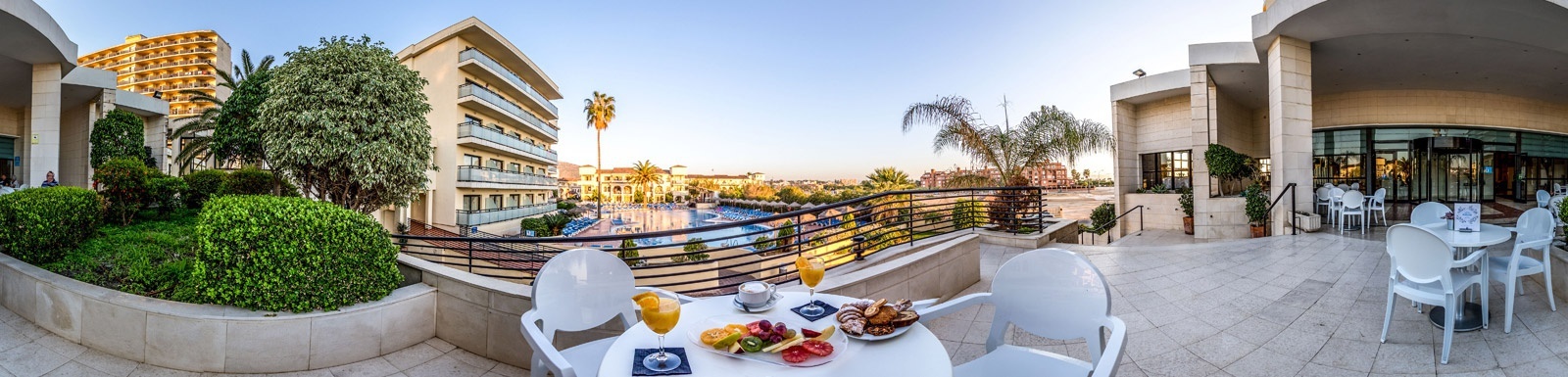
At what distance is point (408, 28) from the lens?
2062 cm

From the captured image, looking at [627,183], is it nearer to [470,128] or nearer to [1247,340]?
[470,128]

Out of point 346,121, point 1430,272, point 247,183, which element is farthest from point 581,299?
point 247,183

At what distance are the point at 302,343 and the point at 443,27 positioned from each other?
21976mm

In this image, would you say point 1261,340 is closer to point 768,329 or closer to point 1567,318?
point 1567,318

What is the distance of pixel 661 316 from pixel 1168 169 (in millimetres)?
17632

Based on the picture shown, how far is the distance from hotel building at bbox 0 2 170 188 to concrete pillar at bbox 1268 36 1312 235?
69.9ft

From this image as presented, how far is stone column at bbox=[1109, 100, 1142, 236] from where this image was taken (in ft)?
45.4

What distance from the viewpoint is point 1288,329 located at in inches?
132

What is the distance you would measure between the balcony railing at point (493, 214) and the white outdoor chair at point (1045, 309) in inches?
876

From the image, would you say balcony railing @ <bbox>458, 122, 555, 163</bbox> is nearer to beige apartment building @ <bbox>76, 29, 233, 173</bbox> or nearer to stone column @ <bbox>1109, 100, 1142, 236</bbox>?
stone column @ <bbox>1109, 100, 1142, 236</bbox>

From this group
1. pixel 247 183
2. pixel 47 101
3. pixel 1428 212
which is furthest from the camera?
pixel 47 101

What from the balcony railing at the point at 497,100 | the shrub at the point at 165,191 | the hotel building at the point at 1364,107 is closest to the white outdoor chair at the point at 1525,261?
the hotel building at the point at 1364,107

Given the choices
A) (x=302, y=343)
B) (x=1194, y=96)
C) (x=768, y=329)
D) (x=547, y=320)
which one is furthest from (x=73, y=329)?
(x=1194, y=96)

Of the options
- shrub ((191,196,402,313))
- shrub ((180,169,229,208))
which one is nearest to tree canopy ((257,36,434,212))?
shrub ((180,169,229,208))
